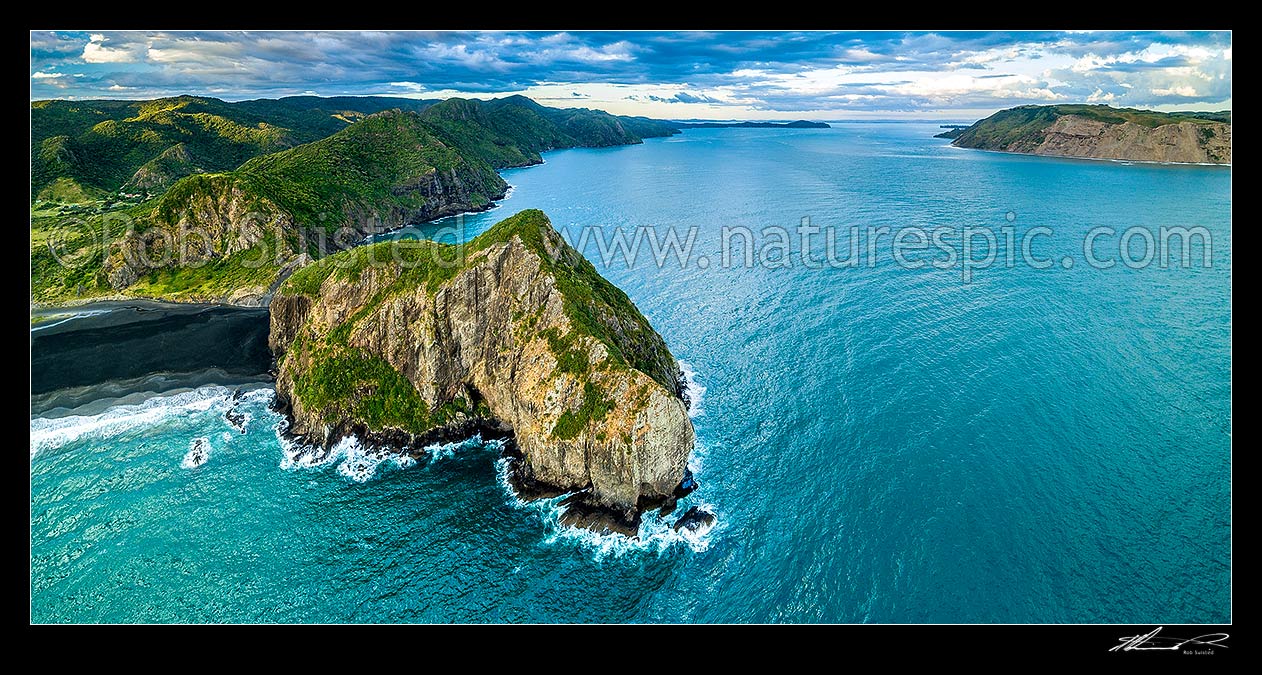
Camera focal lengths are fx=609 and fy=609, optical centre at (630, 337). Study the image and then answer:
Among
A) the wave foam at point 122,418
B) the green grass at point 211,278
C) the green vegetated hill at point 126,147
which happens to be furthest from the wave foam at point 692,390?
the green vegetated hill at point 126,147

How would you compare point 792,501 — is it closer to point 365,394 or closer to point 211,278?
point 365,394

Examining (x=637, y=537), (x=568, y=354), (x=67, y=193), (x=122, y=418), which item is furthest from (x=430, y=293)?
(x=67, y=193)

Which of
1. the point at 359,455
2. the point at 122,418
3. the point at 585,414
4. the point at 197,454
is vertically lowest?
the point at 359,455

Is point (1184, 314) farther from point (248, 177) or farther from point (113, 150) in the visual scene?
point (113, 150)

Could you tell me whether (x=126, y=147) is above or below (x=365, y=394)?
above
